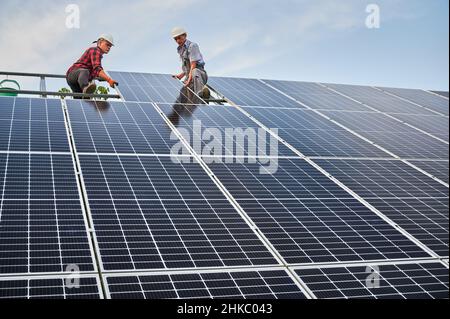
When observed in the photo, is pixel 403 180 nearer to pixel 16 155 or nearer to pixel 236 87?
pixel 16 155

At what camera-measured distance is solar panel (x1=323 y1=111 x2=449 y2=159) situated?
565 inches

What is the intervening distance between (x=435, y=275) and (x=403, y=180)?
3810 millimetres

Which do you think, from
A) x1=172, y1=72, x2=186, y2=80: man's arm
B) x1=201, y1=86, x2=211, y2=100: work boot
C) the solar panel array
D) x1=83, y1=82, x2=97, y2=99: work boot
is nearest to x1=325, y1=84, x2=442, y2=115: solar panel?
the solar panel array

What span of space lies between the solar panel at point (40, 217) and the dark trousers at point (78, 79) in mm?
6929

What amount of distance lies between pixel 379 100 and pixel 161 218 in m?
13.5

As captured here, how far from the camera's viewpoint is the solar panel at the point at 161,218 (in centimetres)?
798

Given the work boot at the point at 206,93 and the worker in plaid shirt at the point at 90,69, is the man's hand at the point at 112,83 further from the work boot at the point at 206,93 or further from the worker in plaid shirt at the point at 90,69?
the work boot at the point at 206,93

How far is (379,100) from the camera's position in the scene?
20.5 m

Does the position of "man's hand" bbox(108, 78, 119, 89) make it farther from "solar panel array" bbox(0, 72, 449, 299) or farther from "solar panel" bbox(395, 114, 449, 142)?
"solar panel" bbox(395, 114, 449, 142)

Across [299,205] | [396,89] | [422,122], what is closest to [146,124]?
[299,205]

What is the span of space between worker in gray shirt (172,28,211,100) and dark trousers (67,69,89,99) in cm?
324

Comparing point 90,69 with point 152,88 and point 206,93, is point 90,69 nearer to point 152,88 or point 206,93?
point 152,88

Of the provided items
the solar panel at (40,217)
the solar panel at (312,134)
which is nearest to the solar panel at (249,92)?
the solar panel at (312,134)
